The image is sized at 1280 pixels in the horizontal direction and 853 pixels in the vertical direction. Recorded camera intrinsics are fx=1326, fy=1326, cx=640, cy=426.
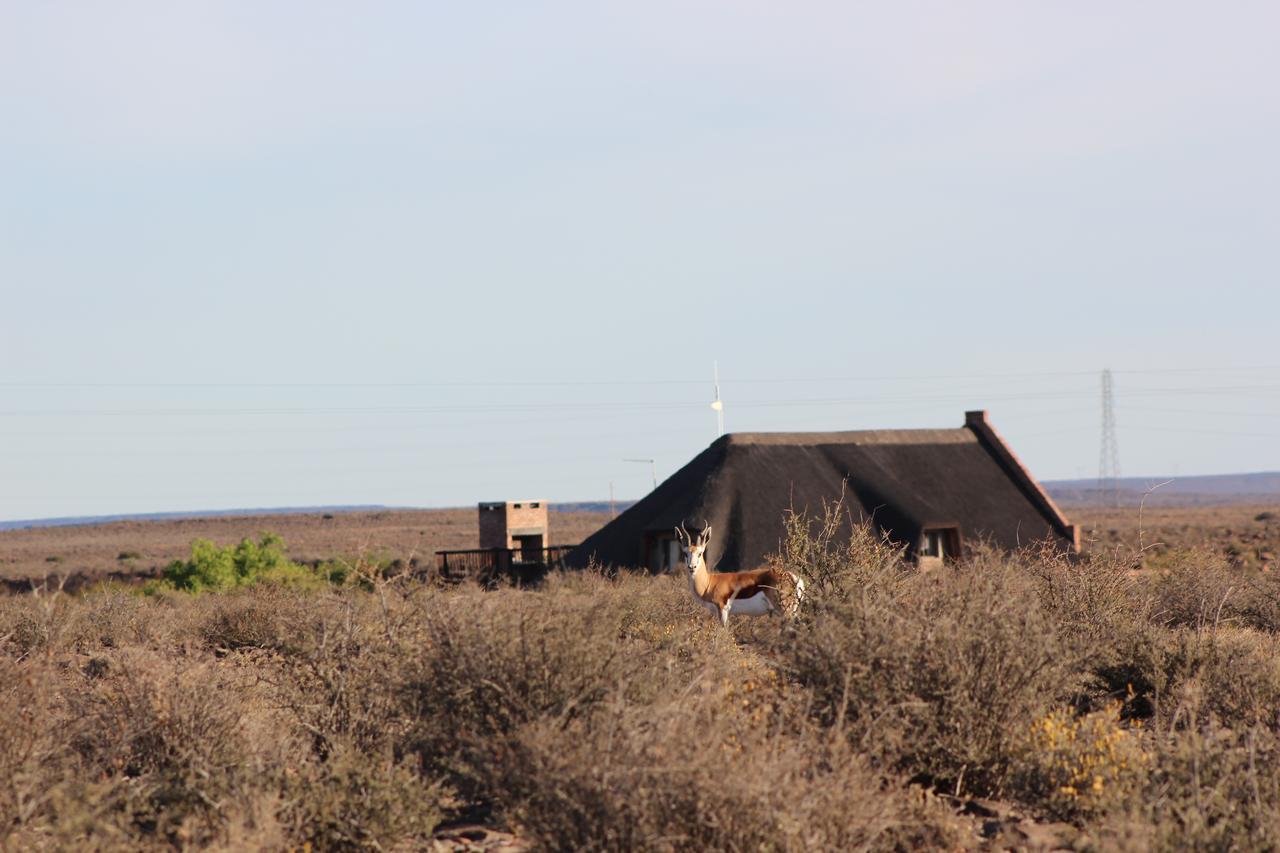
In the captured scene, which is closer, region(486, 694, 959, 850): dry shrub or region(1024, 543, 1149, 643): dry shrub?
region(486, 694, 959, 850): dry shrub

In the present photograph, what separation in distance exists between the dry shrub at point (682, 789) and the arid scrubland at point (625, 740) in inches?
0.7

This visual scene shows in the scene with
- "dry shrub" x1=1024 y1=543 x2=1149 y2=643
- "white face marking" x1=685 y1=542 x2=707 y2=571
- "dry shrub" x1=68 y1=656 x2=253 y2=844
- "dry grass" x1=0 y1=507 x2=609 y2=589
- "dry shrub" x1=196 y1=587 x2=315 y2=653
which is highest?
"white face marking" x1=685 y1=542 x2=707 y2=571

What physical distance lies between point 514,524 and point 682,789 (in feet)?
127

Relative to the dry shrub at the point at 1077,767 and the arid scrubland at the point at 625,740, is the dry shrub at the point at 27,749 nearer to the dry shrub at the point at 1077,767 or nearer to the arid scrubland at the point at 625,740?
the arid scrubland at the point at 625,740

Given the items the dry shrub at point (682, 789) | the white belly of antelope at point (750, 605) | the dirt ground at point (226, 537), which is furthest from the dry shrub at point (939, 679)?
the dirt ground at point (226, 537)

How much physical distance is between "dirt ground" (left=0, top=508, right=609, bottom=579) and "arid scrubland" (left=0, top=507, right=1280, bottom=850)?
57.2 meters

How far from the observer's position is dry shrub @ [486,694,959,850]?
686 centimetres

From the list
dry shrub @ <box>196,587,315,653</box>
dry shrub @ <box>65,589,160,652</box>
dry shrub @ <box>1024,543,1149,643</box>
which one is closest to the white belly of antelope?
dry shrub @ <box>1024,543,1149,643</box>

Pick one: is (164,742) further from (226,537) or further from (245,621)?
(226,537)

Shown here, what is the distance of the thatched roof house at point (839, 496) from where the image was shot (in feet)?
105

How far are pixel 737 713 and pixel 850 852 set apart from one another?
1.36m

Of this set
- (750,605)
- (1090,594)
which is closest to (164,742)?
(1090,594)

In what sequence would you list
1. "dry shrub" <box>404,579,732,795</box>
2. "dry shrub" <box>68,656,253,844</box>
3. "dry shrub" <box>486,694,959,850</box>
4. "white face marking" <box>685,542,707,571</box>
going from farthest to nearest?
1. "white face marking" <box>685,542,707,571</box>
2. "dry shrub" <box>404,579,732,795</box>
3. "dry shrub" <box>68,656,253,844</box>
4. "dry shrub" <box>486,694,959,850</box>

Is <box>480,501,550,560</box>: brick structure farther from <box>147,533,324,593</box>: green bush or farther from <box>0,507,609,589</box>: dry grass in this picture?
<box>0,507,609,589</box>: dry grass
